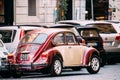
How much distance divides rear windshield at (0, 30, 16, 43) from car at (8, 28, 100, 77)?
0.65 m

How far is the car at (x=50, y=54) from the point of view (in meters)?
21.2

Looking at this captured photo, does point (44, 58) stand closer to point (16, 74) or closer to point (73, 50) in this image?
point (16, 74)

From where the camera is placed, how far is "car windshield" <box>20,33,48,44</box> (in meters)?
21.6

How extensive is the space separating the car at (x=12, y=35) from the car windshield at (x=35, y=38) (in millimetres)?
440

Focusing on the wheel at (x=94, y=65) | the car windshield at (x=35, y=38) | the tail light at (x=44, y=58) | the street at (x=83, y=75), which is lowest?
the street at (x=83, y=75)

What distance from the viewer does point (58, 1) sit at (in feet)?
130

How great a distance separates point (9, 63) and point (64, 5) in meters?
18.0

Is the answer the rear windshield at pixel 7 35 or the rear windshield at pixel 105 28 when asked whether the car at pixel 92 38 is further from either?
the rear windshield at pixel 7 35

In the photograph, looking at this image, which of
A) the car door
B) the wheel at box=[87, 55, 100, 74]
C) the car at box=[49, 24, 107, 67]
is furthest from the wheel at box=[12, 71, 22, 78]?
the car at box=[49, 24, 107, 67]

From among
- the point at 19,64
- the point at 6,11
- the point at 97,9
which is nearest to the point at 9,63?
the point at 19,64

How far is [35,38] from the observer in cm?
2188

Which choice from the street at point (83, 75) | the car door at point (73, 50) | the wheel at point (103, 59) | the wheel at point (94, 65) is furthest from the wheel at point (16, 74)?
the wheel at point (103, 59)

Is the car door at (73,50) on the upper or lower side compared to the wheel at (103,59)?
upper

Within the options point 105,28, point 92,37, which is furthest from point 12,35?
point 105,28
